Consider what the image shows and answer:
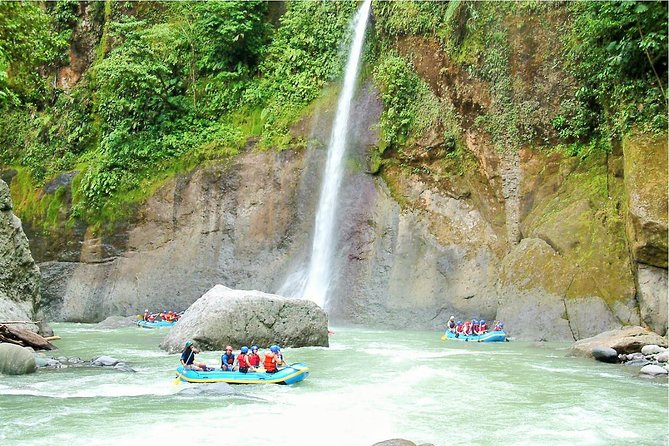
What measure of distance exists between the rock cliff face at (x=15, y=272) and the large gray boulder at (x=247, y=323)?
435 centimetres

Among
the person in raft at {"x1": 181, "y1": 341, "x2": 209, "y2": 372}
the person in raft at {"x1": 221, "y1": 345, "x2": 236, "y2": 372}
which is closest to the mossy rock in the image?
the person in raft at {"x1": 221, "y1": 345, "x2": 236, "y2": 372}

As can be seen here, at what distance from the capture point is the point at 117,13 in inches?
1467

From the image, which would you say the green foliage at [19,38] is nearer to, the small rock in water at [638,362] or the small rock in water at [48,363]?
the small rock in water at [48,363]

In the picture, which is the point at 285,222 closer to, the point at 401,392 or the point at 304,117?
the point at 304,117

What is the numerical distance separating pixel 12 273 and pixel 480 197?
15.3 metres

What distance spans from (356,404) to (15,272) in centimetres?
1230

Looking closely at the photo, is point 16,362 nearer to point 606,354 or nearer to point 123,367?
point 123,367

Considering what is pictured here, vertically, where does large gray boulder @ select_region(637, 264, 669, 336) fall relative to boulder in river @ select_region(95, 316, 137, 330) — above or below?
above

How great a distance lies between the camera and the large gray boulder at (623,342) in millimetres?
17984

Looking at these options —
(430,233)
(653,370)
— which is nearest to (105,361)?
(653,370)

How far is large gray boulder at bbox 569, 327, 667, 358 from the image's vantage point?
59.0 feet

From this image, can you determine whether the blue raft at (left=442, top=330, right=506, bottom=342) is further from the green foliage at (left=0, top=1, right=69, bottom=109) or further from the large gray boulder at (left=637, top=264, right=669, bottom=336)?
the green foliage at (left=0, top=1, right=69, bottom=109)

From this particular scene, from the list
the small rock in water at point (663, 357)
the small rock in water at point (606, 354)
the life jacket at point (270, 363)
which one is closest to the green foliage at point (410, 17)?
the small rock in water at point (606, 354)

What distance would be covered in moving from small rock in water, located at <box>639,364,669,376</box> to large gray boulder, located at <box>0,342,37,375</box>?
12.8 metres
